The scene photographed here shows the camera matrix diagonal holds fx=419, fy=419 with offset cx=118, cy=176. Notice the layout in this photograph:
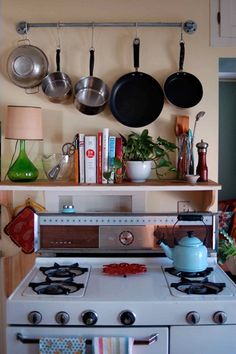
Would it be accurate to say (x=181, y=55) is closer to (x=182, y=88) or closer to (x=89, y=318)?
(x=182, y=88)

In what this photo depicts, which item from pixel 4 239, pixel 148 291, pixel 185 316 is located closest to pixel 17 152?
pixel 4 239

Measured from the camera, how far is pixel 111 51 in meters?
2.19

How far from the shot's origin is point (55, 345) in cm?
152

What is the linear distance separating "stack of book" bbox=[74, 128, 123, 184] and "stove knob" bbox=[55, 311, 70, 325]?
72cm

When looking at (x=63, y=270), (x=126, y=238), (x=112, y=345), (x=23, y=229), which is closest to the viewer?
(x=112, y=345)

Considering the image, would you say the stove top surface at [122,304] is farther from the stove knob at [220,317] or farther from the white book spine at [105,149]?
the white book spine at [105,149]

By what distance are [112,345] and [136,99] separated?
120 centimetres

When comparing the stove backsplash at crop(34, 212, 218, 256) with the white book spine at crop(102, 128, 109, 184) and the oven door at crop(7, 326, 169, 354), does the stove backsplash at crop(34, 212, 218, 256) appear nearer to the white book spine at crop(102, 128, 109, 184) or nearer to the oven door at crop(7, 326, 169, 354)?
the white book spine at crop(102, 128, 109, 184)

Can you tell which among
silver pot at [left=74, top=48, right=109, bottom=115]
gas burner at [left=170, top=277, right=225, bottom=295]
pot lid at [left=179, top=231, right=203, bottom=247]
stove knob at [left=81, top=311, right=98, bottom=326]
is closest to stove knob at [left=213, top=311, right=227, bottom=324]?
gas burner at [left=170, top=277, right=225, bottom=295]

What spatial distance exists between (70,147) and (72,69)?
409 mm

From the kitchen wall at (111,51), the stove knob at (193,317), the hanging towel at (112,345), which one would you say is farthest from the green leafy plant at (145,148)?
the hanging towel at (112,345)

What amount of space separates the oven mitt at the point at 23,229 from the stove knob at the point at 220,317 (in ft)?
3.53

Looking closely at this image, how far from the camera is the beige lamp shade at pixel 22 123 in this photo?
1988 mm

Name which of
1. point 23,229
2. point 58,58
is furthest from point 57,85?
point 23,229
